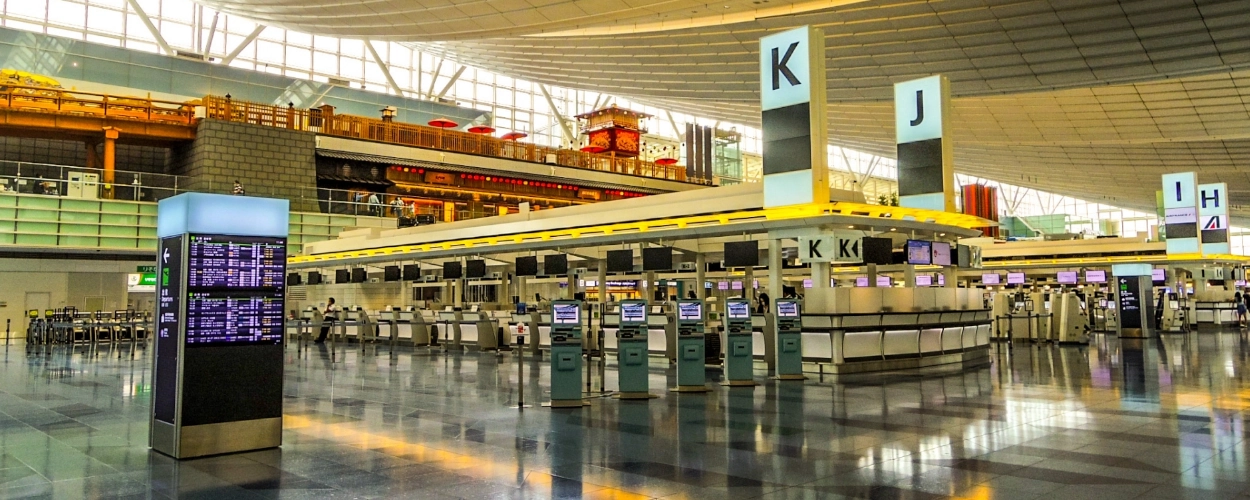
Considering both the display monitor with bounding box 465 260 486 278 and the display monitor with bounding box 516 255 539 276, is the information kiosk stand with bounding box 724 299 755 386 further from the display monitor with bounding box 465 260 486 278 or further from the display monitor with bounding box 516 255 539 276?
the display monitor with bounding box 465 260 486 278

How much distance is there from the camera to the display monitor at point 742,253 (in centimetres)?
1369

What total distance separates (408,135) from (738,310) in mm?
28557

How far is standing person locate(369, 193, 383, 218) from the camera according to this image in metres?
32.0

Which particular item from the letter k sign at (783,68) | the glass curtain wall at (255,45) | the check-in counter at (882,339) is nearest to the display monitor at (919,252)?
the check-in counter at (882,339)

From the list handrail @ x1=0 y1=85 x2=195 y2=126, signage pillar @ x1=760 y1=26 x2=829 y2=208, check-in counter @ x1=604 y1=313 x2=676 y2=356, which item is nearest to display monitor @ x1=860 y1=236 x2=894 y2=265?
signage pillar @ x1=760 y1=26 x2=829 y2=208

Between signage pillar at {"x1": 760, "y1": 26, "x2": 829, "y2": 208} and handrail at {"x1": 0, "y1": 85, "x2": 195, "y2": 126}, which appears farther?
handrail at {"x1": 0, "y1": 85, "x2": 195, "y2": 126}

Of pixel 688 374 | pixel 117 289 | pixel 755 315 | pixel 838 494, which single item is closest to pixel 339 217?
pixel 117 289

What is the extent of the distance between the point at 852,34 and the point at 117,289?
2494cm

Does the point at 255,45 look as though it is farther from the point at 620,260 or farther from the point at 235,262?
the point at 235,262

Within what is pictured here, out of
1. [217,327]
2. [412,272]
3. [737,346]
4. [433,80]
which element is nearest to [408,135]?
[433,80]

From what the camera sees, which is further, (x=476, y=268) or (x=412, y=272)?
(x=412, y=272)

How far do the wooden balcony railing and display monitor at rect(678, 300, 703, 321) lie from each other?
2570 centimetres

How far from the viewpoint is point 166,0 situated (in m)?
37.7

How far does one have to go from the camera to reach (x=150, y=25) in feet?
117
